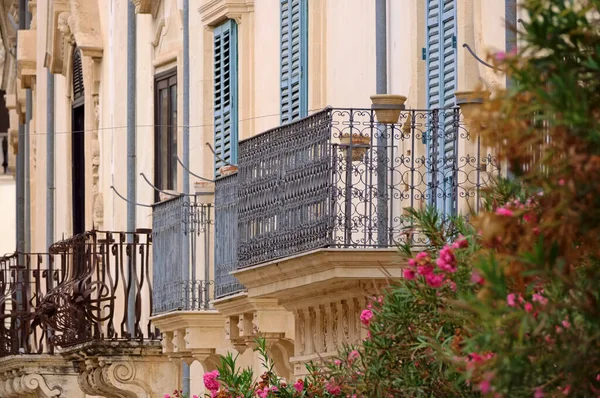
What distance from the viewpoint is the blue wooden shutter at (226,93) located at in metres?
19.7

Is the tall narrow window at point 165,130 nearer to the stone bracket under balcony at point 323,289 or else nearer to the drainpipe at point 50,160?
the stone bracket under balcony at point 323,289

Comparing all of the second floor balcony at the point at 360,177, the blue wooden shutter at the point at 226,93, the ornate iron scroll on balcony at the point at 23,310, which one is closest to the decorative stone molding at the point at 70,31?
the ornate iron scroll on balcony at the point at 23,310

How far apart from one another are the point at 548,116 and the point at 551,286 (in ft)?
2.86

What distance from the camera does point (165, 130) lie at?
22328 millimetres

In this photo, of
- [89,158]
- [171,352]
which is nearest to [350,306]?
[171,352]

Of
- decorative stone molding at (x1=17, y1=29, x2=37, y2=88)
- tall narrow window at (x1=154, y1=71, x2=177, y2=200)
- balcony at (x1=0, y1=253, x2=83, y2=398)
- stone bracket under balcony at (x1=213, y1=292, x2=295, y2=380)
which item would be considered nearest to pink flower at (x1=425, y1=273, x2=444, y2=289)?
stone bracket under balcony at (x1=213, y1=292, x2=295, y2=380)

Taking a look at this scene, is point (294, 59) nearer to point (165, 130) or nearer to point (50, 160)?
point (165, 130)

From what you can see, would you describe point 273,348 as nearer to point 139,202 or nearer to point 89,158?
point 139,202

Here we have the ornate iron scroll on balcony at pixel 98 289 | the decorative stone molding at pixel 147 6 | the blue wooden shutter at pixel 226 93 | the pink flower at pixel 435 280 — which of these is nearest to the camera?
the pink flower at pixel 435 280

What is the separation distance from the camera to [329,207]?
44.4ft

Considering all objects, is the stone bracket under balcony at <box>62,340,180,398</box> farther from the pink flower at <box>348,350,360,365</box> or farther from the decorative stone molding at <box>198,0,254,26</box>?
the pink flower at <box>348,350,360,365</box>

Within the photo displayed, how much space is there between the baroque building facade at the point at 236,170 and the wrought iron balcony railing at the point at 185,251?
20 mm

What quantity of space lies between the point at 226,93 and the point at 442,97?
5.81 metres

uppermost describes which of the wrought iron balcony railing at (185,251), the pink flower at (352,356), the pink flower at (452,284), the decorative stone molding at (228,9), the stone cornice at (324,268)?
the decorative stone molding at (228,9)
